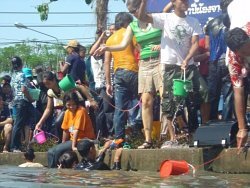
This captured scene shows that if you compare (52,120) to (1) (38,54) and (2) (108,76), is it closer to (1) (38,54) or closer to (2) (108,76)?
(2) (108,76)

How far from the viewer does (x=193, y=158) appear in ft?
30.1

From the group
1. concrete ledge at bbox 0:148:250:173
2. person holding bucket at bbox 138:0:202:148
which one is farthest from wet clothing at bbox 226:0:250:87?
person holding bucket at bbox 138:0:202:148

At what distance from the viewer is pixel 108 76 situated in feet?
37.5

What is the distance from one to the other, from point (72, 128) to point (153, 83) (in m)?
1.79

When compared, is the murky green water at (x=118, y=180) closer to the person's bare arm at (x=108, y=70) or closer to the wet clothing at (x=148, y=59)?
the wet clothing at (x=148, y=59)

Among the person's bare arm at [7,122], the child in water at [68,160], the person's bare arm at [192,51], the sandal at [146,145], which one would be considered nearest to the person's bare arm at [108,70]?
the child in water at [68,160]

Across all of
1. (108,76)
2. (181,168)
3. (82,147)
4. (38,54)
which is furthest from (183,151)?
(38,54)

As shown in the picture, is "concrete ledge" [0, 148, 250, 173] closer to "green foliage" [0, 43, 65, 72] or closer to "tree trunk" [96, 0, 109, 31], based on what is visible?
"tree trunk" [96, 0, 109, 31]

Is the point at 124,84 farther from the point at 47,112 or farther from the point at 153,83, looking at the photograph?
the point at 47,112

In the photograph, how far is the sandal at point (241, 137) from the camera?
821 centimetres

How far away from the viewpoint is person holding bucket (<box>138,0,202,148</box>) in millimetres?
9922

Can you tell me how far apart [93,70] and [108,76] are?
60.6 inches

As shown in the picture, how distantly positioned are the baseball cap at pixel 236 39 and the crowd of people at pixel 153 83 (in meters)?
0.05

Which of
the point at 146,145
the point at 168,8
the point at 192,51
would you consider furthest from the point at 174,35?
the point at 146,145
